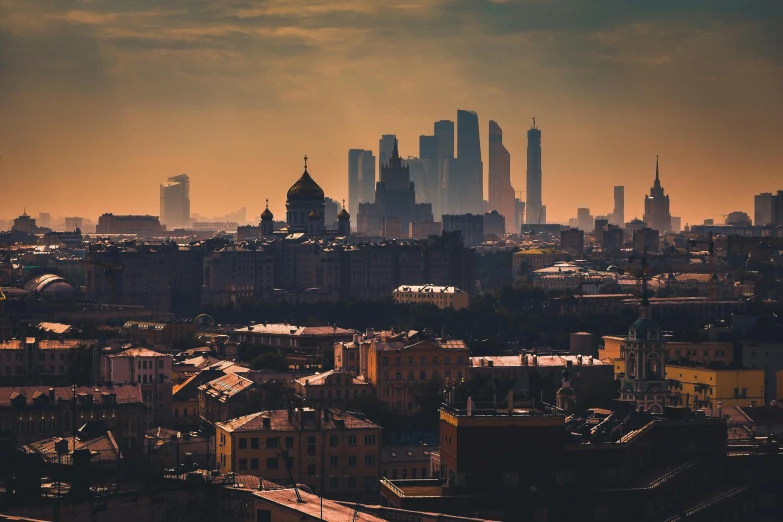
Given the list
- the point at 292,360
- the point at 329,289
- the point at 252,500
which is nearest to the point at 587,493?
the point at 252,500

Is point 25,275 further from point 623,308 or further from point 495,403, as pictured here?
point 495,403

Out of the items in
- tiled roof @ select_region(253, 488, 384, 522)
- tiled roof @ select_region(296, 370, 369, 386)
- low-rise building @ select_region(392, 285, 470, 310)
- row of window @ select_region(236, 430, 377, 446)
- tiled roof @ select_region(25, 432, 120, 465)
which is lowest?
tiled roof @ select_region(253, 488, 384, 522)

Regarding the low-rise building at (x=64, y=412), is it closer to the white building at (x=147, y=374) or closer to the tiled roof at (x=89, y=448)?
the tiled roof at (x=89, y=448)

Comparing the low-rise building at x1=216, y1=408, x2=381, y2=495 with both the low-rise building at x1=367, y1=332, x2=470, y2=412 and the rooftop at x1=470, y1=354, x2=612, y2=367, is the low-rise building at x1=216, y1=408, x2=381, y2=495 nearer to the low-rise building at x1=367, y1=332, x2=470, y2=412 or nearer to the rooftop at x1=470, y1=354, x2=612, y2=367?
the low-rise building at x1=367, y1=332, x2=470, y2=412

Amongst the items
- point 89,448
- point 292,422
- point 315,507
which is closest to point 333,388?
point 292,422

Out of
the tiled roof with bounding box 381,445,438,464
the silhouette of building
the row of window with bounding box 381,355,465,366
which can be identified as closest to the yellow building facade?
the silhouette of building

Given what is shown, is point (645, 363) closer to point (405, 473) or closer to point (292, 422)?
point (405, 473)
